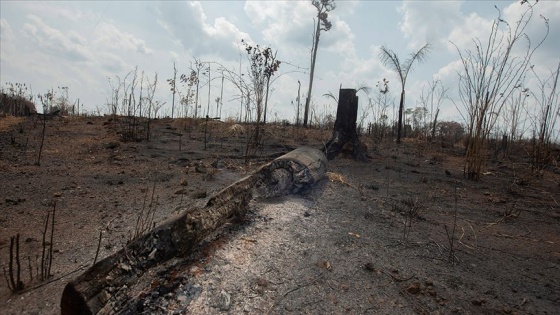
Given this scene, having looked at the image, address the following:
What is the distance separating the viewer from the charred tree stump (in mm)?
6004

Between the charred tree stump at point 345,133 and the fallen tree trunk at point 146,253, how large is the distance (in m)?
3.42

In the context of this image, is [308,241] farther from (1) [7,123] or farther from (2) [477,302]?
(1) [7,123]

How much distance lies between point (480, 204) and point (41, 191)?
4992 millimetres

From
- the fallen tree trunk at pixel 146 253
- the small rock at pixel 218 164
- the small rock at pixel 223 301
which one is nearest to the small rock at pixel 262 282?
the small rock at pixel 223 301

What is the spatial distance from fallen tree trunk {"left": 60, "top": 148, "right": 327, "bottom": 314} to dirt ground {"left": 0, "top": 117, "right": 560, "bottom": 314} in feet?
0.21

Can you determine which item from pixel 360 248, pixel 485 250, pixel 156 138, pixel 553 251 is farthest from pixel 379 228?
pixel 156 138

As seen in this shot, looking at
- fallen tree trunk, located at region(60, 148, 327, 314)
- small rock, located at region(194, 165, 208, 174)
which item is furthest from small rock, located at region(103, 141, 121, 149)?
fallen tree trunk, located at region(60, 148, 327, 314)

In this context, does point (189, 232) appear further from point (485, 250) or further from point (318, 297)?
point (485, 250)

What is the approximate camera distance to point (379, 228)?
2.90 m

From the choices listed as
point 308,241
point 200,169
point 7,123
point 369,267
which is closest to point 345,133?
point 200,169

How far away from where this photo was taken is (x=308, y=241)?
95.5 inches

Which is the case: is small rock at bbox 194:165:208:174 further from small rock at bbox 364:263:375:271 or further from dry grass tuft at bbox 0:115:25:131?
dry grass tuft at bbox 0:115:25:131

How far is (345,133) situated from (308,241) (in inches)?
154

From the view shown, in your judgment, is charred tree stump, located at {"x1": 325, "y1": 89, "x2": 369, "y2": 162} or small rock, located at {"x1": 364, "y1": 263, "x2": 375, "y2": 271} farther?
charred tree stump, located at {"x1": 325, "y1": 89, "x2": 369, "y2": 162}
